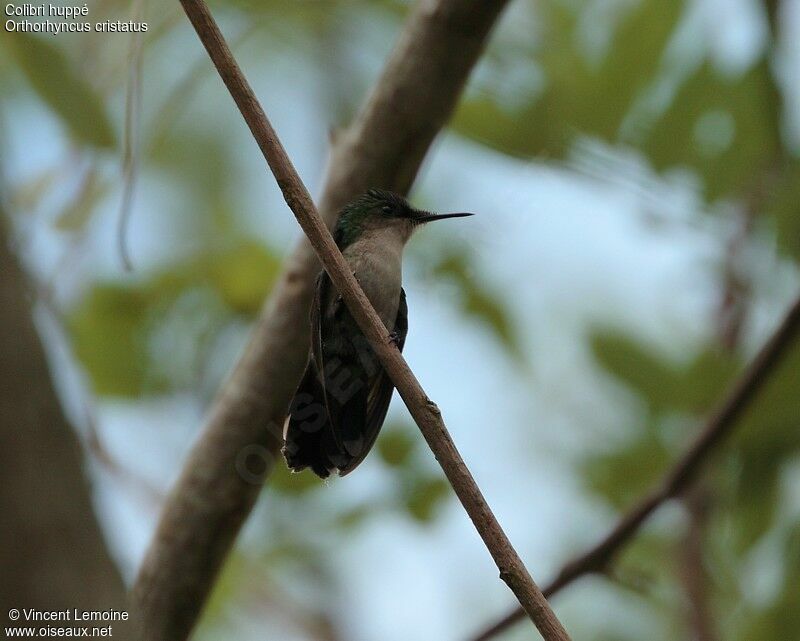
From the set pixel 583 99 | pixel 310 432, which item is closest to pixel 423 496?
pixel 310 432

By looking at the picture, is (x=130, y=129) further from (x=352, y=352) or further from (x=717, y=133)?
(x=717, y=133)

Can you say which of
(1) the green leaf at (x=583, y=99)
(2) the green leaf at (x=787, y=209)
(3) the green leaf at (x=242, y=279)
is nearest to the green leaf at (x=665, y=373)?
(2) the green leaf at (x=787, y=209)

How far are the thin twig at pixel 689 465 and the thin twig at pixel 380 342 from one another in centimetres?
120

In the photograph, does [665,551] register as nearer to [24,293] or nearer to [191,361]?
[191,361]

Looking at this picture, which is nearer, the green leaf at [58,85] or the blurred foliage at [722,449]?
the green leaf at [58,85]

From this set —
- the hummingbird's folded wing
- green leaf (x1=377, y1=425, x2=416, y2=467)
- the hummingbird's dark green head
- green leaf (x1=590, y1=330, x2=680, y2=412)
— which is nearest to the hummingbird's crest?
the hummingbird's dark green head

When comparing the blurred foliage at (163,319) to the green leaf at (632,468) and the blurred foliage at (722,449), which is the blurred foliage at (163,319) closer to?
the blurred foliage at (722,449)

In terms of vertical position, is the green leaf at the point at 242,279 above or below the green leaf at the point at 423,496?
above

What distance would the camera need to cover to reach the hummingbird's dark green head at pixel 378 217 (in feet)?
13.6

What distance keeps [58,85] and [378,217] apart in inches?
59.9

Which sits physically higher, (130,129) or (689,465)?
(130,129)

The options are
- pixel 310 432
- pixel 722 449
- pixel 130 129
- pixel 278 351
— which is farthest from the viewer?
pixel 722 449

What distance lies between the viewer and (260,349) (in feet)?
12.1

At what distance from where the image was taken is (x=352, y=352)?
4090 mm
